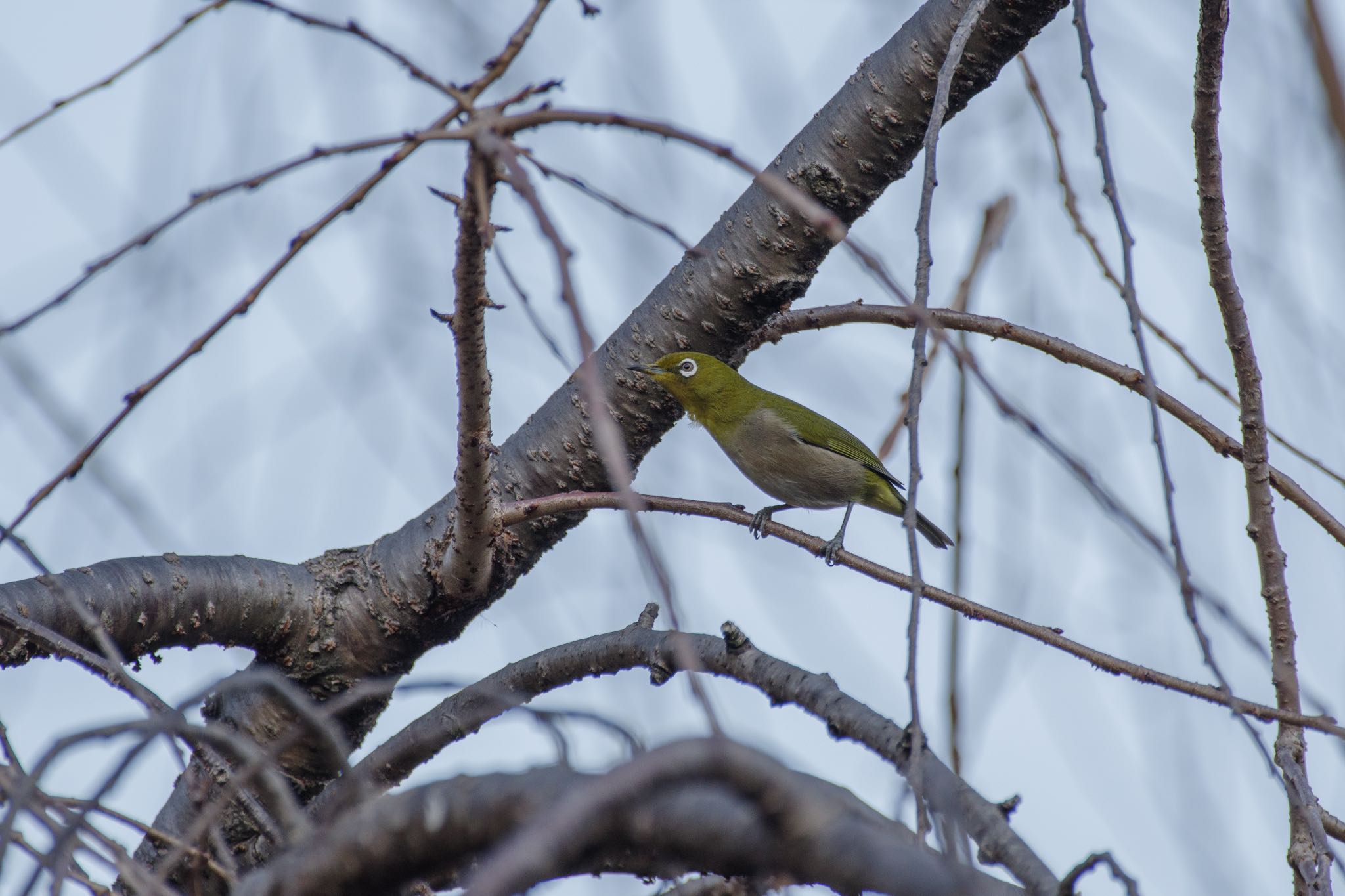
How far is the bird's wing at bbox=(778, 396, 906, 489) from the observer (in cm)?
679

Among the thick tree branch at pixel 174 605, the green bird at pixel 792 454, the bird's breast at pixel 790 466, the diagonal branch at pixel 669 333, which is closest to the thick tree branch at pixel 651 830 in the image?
the thick tree branch at pixel 174 605

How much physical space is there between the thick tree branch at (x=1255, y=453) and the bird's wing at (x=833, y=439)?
4.06 meters

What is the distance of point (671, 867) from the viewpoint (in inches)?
60.4

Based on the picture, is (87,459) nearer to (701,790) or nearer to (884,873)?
(701,790)

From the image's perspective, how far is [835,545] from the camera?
10.6 feet

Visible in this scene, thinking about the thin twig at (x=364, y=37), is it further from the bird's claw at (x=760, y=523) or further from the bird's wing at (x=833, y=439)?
the bird's wing at (x=833, y=439)

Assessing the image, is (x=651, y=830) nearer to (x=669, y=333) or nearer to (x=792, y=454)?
(x=669, y=333)

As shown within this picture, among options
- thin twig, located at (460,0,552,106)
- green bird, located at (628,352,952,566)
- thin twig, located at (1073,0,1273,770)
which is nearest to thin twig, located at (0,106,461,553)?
thin twig, located at (460,0,552,106)

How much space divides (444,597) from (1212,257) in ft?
7.33

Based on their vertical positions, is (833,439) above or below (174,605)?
above

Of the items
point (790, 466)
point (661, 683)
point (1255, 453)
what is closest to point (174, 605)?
point (661, 683)

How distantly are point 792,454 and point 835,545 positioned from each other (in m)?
3.35

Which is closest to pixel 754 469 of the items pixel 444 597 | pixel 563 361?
pixel 444 597

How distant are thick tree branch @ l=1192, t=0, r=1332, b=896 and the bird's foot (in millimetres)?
1101
